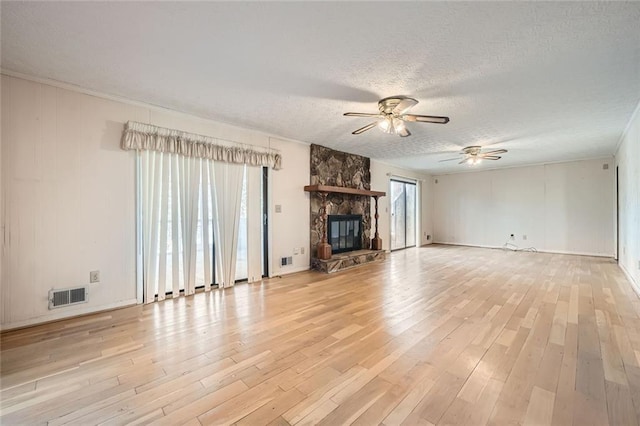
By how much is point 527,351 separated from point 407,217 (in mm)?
6515

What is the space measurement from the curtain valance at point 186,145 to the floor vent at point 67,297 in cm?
168

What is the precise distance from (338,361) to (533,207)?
7.90m

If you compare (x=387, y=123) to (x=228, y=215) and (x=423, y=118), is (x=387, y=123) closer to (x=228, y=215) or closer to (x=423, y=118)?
(x=423, y=118)

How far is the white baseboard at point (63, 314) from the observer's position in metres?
2.57

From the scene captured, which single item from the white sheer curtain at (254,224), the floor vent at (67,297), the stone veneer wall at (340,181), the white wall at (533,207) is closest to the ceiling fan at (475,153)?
the stone veneer wall at (340,181)

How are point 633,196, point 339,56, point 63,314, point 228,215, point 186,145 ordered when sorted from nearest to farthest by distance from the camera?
1. point 339,56
2. point 63,314
3. point 186,145
4. point 633,196
5. point 228,215

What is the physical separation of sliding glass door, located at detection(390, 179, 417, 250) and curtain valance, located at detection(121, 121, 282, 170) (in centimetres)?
463

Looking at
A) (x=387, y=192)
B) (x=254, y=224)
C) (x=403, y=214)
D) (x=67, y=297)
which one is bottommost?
(x=67, y=297)

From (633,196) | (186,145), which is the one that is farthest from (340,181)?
(633,196)

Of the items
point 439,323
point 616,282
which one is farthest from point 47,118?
point 616,282

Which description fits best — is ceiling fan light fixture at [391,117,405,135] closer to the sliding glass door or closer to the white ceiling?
the white ceiling

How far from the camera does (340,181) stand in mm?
5906

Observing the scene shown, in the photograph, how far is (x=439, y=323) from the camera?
2.71 m

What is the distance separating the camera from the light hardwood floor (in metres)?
1.53
